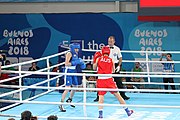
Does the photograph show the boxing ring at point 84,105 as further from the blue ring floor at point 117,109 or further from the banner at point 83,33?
the banner at point 83,33

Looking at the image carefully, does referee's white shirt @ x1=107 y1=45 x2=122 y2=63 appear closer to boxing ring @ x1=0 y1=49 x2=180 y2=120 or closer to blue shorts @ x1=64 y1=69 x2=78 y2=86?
boxing ring @ x1=0 y1=49 x2=180 y2=120

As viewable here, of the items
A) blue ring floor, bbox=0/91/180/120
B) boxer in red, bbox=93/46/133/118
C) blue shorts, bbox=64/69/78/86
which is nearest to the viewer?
boxer in red, bbox=93/46/133/118

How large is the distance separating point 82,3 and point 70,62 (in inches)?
245

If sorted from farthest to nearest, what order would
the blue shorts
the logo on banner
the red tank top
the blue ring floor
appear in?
the logo on banner, the blue shorts, the blue ring floor, the red tank top

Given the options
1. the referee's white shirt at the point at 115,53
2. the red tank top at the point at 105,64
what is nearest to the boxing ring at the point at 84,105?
the red tank top at the point at 105,64

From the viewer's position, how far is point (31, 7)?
15.0 m

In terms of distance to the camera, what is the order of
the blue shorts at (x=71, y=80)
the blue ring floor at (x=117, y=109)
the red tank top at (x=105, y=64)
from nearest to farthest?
the red tank top at (x=105, y=64), the blue ring floor at (x=117, y=109), the blue shorts at (x=71, y=80)

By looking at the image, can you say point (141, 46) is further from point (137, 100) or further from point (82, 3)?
point (137, 100)

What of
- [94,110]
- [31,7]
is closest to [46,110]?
[94,110]

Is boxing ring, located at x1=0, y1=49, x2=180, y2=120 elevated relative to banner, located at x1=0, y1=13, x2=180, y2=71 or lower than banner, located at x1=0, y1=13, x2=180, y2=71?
lower

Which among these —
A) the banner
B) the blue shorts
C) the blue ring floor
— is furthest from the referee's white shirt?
the banner

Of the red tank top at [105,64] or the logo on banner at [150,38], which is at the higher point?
the logo on banner at [150,38]

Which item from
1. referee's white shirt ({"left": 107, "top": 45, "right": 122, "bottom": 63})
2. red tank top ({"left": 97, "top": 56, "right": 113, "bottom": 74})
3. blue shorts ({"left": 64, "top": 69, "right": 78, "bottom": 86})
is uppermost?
referee's white shirt ({"left": 107, "top": 45, "right": 122, "bottom": 63})

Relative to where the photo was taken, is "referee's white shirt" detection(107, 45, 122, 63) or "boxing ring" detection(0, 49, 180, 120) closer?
"boxing ring" detection(0, 49, 180, 120)
